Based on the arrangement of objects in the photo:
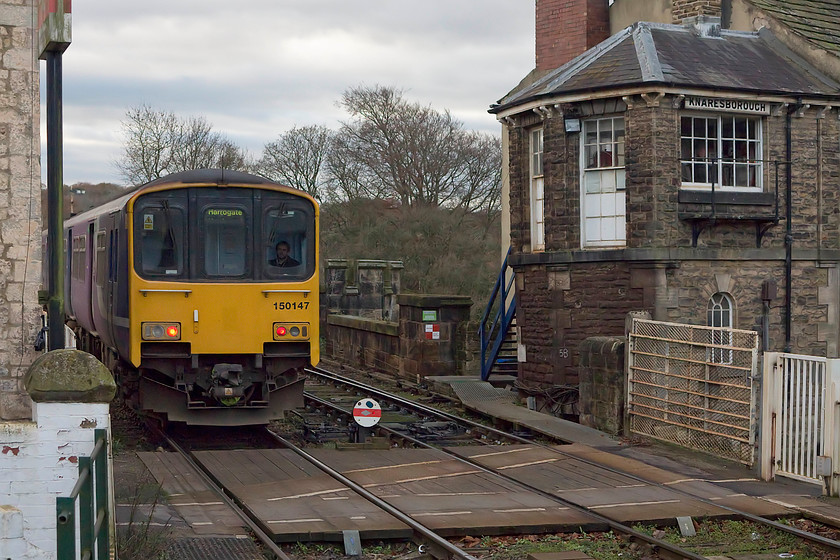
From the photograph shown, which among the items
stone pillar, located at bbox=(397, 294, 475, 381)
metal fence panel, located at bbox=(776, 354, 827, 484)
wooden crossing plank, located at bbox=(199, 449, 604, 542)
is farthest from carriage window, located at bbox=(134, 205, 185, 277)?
stone pillar, located at bbox=(397, 294, 475, 381)

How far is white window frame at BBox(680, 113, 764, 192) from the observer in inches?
651

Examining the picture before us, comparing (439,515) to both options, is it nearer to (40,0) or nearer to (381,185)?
(40,0)

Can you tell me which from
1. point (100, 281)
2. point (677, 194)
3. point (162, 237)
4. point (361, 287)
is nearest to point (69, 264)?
point (100, 281)

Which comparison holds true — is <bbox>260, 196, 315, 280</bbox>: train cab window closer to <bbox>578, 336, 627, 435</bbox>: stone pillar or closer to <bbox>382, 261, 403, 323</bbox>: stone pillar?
<bbox>578, 336, 627, 435</bbox>: stone pillar

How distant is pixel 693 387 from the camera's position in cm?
1298

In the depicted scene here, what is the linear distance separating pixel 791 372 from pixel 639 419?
10.2 ft

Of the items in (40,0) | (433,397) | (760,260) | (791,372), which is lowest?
(433,397)

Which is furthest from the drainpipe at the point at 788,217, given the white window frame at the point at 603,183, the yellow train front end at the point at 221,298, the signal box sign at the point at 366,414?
the yellow train front end at the point at 221,298

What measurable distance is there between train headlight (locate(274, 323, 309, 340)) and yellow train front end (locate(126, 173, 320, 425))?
1 cm

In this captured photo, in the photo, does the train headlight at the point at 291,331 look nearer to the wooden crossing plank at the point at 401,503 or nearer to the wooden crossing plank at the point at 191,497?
the wooden crossing plank at the point at 401,503

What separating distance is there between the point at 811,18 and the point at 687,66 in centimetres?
404

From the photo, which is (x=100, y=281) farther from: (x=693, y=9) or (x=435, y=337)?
(x=693, y=9)

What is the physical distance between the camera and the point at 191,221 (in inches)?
513

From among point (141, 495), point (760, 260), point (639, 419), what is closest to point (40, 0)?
point (141, 495)
